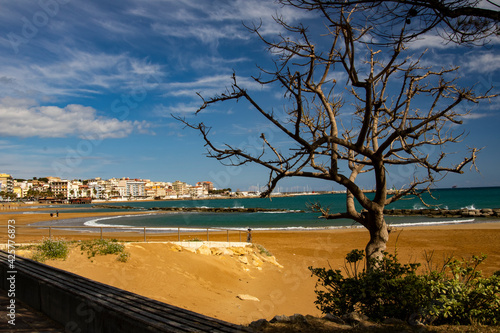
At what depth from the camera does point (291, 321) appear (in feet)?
16.0

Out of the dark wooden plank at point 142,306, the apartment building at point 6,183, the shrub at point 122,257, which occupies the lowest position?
the shrub at point 122,257

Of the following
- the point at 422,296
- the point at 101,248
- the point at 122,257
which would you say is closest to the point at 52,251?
the point at 101,248

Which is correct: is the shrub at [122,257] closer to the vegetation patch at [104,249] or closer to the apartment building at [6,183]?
the vegetation patch at [104,249]

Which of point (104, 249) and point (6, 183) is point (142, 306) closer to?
point (104, 249)

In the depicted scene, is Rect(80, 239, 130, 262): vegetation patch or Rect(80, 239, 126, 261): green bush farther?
Rect(80, 239, 126, 261): green bush

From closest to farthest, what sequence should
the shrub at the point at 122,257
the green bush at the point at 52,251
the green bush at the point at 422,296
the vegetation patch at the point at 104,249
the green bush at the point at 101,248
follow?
the green bush at the point at 422,296
the green bush at the point at 52,251
the shrub at the point at 122,257
the vegetation patch at the point at 104,249
the green bush at the point at 101,248

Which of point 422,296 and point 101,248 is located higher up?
point 422,296

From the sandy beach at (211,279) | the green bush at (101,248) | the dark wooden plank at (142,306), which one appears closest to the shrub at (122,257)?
the sandy beach at (211,279)

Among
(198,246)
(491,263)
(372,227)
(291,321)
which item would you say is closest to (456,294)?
(372,227)

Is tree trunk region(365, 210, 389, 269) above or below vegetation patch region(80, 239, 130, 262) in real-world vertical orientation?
above

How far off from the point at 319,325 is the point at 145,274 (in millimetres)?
7550

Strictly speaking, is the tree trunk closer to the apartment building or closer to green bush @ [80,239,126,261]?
green bush @ [80,239,126,261]

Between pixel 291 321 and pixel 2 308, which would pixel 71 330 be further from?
pixel 291 321

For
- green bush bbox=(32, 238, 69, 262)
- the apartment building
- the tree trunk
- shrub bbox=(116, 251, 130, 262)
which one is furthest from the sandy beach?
the apartment building
